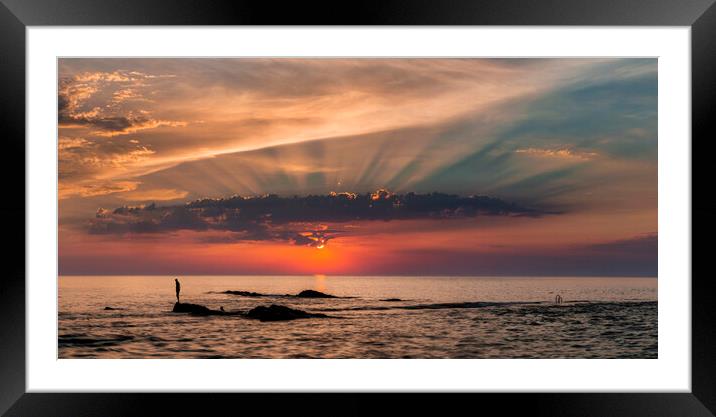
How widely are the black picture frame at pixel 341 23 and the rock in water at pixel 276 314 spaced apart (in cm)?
631

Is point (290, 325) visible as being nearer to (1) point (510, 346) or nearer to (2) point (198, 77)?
(1) point (510, 346)

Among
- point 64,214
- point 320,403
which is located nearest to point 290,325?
point 64,214

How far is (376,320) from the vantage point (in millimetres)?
9867

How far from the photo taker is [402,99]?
19.8 feet

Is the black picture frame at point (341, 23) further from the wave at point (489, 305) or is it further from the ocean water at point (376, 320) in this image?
the wave at point (489, 305)

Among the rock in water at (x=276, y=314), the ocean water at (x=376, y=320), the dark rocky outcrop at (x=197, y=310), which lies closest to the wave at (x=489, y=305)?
the ocean water at (x=376, y=320)

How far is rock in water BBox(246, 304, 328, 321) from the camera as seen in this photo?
29.6 ft

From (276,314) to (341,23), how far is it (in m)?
7.38

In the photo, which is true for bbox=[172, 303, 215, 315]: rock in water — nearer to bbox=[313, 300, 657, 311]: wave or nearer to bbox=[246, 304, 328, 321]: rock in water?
bbox=[246, 304, 328, 321]: rock in water

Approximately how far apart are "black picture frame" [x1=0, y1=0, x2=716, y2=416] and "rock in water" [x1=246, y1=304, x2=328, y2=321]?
6306 mm

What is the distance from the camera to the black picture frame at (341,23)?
2498mm

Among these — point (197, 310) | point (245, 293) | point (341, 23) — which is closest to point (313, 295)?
point (245, 293)

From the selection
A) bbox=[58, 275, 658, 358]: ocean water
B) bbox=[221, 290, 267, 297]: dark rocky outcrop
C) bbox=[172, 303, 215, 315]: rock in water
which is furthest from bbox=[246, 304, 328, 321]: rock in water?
bbox=[172, 303, 215, 315]: rock in water

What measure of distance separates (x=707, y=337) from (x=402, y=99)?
3.95 meters
